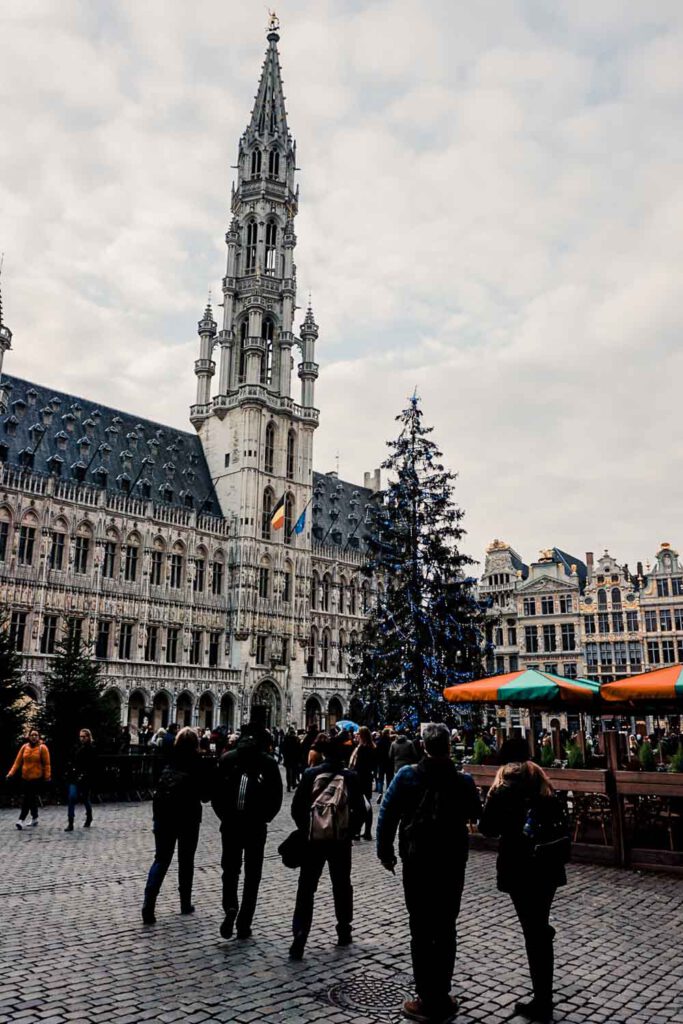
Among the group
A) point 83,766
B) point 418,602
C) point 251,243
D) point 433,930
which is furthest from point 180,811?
point 251,243

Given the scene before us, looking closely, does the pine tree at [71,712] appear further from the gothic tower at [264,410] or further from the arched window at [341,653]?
the arched window at [341,653]

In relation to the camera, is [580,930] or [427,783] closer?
[427,783]

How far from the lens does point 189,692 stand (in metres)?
47.6

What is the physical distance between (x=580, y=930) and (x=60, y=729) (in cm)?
1760

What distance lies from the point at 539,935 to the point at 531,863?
19.6 inches

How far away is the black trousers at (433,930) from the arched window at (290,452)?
52.0 m

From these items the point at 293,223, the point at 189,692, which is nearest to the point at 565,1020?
the point at 189,692

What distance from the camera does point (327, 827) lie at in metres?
6.79

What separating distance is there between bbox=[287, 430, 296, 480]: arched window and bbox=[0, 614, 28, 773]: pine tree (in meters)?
36.2

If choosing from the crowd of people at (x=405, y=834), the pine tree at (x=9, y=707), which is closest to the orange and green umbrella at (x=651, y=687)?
the crowd of people at (x=405, y=834)

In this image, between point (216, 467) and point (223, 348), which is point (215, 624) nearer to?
point (216, 467)

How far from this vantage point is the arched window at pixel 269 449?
5572 cm

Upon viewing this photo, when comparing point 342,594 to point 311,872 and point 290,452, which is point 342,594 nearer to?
point 290,452

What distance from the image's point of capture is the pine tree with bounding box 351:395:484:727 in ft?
91.2
